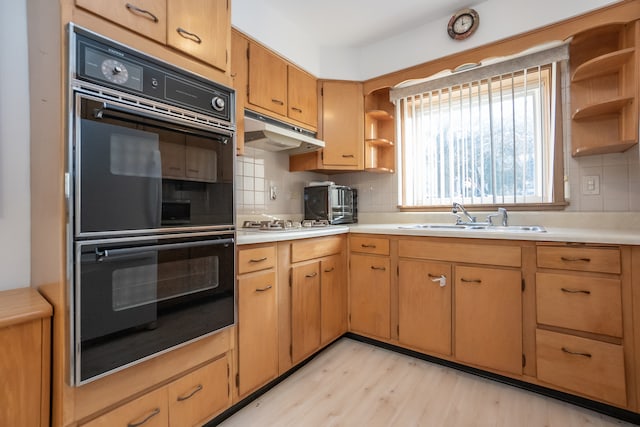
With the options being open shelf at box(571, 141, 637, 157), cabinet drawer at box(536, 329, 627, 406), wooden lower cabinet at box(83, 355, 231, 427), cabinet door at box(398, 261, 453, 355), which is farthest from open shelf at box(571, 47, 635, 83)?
wooden lower cabinet at box(83, 355, 231, 427)

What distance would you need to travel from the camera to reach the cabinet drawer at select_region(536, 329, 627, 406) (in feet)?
4.68

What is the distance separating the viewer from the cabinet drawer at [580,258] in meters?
1.44

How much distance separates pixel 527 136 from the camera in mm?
2189

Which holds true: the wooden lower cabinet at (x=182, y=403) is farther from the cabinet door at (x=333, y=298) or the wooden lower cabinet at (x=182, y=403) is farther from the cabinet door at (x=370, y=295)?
the cabinet door at (x=370, y=295)

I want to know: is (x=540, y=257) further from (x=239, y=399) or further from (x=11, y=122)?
(x=11, y=122)

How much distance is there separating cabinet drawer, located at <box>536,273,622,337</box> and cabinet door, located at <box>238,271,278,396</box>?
4.74 ft

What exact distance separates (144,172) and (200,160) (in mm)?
241

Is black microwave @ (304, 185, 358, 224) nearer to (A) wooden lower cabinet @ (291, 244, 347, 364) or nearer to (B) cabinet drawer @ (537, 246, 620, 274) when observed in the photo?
(A) wooden lower cabinet @ (291, 244, 347, 364)

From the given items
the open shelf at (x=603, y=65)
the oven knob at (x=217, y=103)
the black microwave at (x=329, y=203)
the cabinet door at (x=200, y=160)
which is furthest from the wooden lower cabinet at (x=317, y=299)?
the open shelf at (x=603, y=65)

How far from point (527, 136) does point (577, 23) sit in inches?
27.4

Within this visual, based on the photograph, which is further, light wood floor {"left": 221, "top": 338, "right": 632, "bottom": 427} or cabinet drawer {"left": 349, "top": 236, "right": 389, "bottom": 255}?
cabinet drawer {"left": 349, "top": 236, "right": 389, "bottom": 255}

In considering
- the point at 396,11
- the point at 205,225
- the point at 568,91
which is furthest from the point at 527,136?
the point at 205,225

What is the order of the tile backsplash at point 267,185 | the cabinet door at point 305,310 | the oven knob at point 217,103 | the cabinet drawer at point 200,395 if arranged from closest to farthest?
the cabinet drawer at point 200,395 → the oven knob at point 217,103 → the cabinet door at point 305,310 → the tile backsplash at point 267,185

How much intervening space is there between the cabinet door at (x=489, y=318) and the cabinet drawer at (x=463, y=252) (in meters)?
0.06
